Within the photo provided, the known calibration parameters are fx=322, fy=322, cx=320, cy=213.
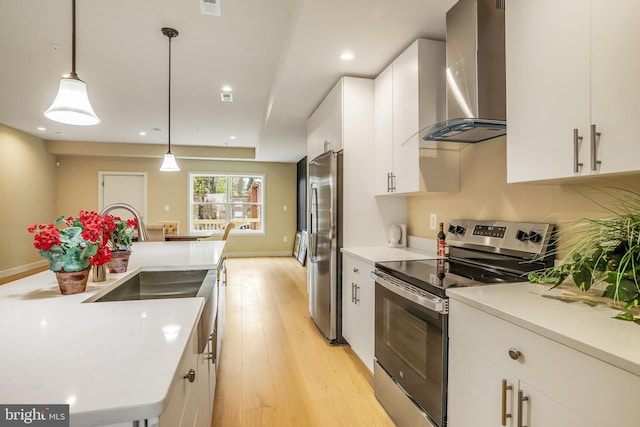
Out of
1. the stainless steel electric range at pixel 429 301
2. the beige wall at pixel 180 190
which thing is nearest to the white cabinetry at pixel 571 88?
the stainless steel electric range at pixel 429 301

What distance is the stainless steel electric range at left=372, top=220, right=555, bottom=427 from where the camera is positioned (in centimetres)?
143

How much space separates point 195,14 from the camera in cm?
233

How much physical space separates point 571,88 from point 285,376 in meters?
2.31

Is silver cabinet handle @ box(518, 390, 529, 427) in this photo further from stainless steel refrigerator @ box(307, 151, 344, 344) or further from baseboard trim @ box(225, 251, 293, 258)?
baseboard trim @ box(225, 251, 293, 258)

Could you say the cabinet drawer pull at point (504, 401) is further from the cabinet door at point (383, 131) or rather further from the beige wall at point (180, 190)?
the beige wall at point (180, 190)

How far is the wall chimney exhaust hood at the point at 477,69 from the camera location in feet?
5.49

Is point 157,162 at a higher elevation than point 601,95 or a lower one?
higher

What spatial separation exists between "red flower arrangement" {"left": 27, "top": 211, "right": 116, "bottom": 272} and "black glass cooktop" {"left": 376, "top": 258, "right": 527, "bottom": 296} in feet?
4.51

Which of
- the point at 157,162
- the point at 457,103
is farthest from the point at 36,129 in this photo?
the point at 457,103

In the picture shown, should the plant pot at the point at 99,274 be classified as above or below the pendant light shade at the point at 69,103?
below

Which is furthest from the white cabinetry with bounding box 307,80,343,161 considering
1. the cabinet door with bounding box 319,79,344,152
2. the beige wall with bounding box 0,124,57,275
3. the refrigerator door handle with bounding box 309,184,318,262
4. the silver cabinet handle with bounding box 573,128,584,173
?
the beige wall with bounding box 0,124,57,275

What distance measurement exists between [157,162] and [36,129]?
2.09 meters

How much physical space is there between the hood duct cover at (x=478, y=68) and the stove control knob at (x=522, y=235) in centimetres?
56

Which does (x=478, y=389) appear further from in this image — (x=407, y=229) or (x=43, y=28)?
(x=43, y=28)
